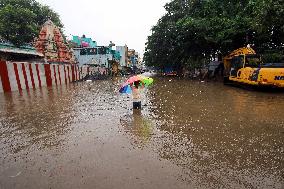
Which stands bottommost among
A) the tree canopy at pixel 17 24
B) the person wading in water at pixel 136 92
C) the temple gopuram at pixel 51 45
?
the person wading in water at pixel 136 92

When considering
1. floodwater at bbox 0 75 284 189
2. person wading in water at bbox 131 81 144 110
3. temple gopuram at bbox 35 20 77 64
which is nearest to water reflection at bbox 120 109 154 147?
floodwater at bbox 0 75 284 189

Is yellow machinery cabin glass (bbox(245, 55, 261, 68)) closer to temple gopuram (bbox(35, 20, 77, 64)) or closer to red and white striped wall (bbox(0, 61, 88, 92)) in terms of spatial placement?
red and white striped wall (bbox(0, 61, 88, 92))

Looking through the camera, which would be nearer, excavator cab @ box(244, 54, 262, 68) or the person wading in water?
the person wading in water

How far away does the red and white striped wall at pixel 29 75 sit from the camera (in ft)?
50.3

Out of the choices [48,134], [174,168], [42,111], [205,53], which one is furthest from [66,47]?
[174,168]

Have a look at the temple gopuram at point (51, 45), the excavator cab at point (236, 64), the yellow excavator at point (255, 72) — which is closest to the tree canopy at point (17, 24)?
the temple gopuram at point (51, 45)

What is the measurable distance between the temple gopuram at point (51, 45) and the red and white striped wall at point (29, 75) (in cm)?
986

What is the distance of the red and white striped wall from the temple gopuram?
32.4ft

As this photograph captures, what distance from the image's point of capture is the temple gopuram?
33906 mm

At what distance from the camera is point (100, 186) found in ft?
10.4

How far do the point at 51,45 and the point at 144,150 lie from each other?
34008mm

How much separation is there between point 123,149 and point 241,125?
3.20m

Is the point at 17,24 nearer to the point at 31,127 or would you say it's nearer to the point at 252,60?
the point at 252,60

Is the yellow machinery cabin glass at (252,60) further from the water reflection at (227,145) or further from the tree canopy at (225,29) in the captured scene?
the water reflection at (227,145)
